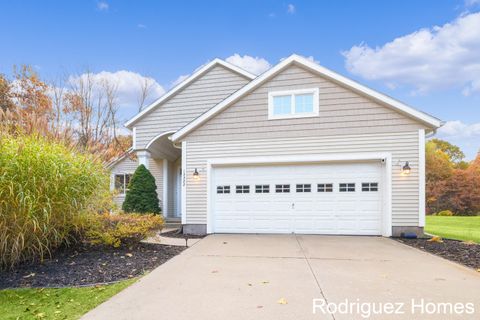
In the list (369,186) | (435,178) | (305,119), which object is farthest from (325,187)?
(435,178)

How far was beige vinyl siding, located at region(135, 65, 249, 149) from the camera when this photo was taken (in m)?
12.2

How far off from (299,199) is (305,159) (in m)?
1.31

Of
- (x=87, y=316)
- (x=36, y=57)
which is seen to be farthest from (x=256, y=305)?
(x=36, y=57)

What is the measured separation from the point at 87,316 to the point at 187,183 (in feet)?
20.0

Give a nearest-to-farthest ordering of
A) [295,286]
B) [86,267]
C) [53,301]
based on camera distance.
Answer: [53,301], [295,286], [86,267]

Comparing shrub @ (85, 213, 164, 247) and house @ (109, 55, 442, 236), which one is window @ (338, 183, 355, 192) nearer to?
house @ (109, 55, 442, 236)

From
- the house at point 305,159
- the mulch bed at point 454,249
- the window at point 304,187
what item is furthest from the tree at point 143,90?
the mulch bed at point 454,249

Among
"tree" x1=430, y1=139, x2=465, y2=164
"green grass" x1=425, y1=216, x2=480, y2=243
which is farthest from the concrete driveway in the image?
"tree" x1=430, y1=139, x2=465, y2=164

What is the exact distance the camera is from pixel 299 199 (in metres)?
8.71

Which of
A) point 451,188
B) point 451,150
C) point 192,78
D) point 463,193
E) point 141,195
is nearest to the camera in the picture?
point 141,195

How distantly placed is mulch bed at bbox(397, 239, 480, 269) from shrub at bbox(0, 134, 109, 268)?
760 centimetres

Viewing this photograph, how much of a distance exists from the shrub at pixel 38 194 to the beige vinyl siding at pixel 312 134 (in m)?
4.21

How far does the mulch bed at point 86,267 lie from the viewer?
4324 mm

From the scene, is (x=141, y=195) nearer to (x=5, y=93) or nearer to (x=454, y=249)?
(x=454, y=249)
